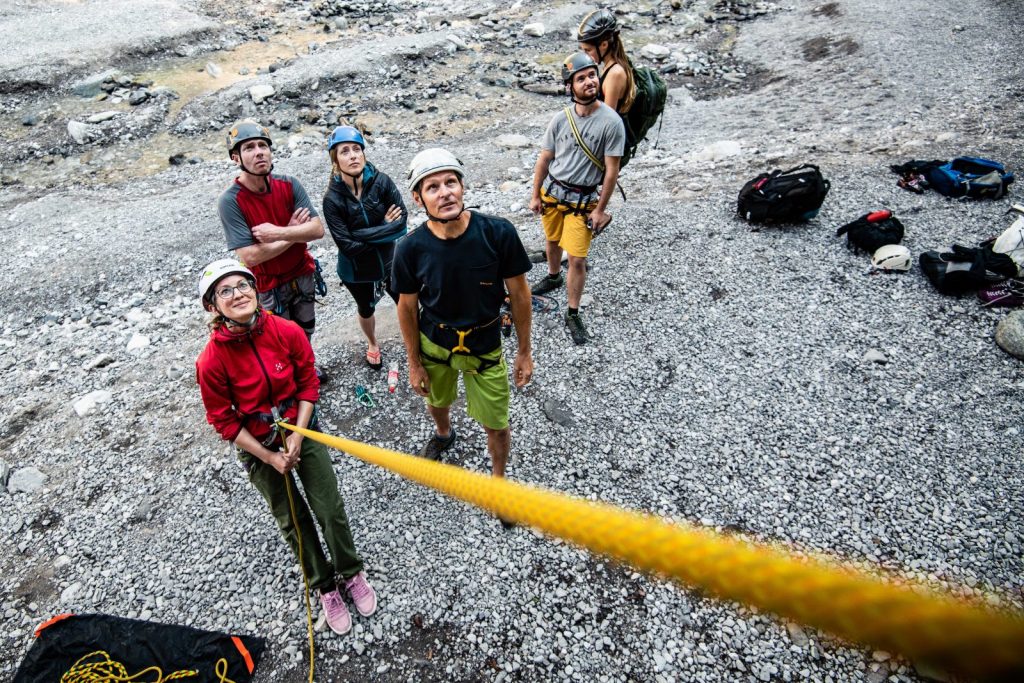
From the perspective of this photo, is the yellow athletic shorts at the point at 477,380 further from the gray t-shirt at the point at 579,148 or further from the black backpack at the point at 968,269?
the black backpack at the point at 968,269

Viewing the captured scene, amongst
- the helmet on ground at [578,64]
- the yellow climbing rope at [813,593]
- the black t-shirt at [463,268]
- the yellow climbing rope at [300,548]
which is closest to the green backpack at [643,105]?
the helmet on ground at [578,64]

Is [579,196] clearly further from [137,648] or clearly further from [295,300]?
[137,648]

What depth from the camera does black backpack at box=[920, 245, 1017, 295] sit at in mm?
5762

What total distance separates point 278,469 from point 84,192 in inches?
486

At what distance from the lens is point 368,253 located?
15.9ft

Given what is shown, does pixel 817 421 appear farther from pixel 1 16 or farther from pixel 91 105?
pixel 1 16

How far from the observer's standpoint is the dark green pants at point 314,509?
3289 millimetres

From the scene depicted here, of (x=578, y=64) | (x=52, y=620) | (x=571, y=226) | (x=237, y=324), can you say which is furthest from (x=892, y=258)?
(x=52, y=620)

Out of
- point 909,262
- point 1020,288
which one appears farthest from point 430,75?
point 1020,288

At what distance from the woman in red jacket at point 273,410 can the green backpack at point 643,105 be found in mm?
4141

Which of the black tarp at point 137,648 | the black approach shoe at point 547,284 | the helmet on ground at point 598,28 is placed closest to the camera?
the black tarp at point 137,648

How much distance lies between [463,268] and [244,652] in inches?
116

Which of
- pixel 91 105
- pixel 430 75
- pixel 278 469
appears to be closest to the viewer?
pixel 278 469

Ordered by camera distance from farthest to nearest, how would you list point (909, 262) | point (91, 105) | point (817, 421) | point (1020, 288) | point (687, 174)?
point (91, 105) → point (687, 174) → point (909, 262) → point (1020, 288) → point (817, 421)
